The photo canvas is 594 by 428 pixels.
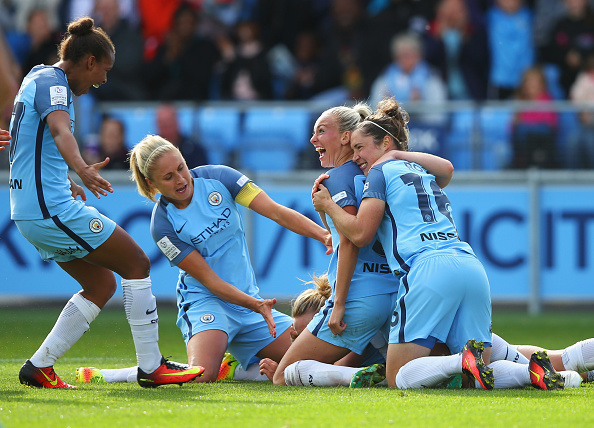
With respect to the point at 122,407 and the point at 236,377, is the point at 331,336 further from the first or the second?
the point at 122,407

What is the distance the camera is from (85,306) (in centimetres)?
536

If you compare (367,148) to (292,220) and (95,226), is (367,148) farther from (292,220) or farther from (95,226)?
(95,226)

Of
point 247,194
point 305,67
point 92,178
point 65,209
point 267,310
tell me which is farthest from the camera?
point 305,67

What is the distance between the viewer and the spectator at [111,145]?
10531 mm

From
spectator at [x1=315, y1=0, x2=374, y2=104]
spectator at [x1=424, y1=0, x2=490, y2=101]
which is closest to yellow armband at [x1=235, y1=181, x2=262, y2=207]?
spectator at [x1=315, y1=0, x2=374, y2=104]

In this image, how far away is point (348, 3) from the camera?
1295 cm

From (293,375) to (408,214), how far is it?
3.76ft

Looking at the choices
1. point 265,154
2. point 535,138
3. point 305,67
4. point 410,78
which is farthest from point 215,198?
point 305,67

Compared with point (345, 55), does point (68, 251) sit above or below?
below

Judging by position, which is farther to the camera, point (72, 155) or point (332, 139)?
point (332, 139)

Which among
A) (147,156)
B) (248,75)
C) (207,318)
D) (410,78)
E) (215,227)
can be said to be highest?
(248,75)

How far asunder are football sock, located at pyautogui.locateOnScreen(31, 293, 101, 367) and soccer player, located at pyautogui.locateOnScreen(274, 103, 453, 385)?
1.19 m

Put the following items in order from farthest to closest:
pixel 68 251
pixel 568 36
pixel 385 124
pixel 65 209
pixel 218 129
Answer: pixel 568 36
pixel 218 129
pixel 385 124
pixel 68 251
pixel 65 209

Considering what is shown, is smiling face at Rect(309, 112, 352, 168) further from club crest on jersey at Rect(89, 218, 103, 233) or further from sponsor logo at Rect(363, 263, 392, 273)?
club crest on jersey at Rect(89, 218, 103, 233)
